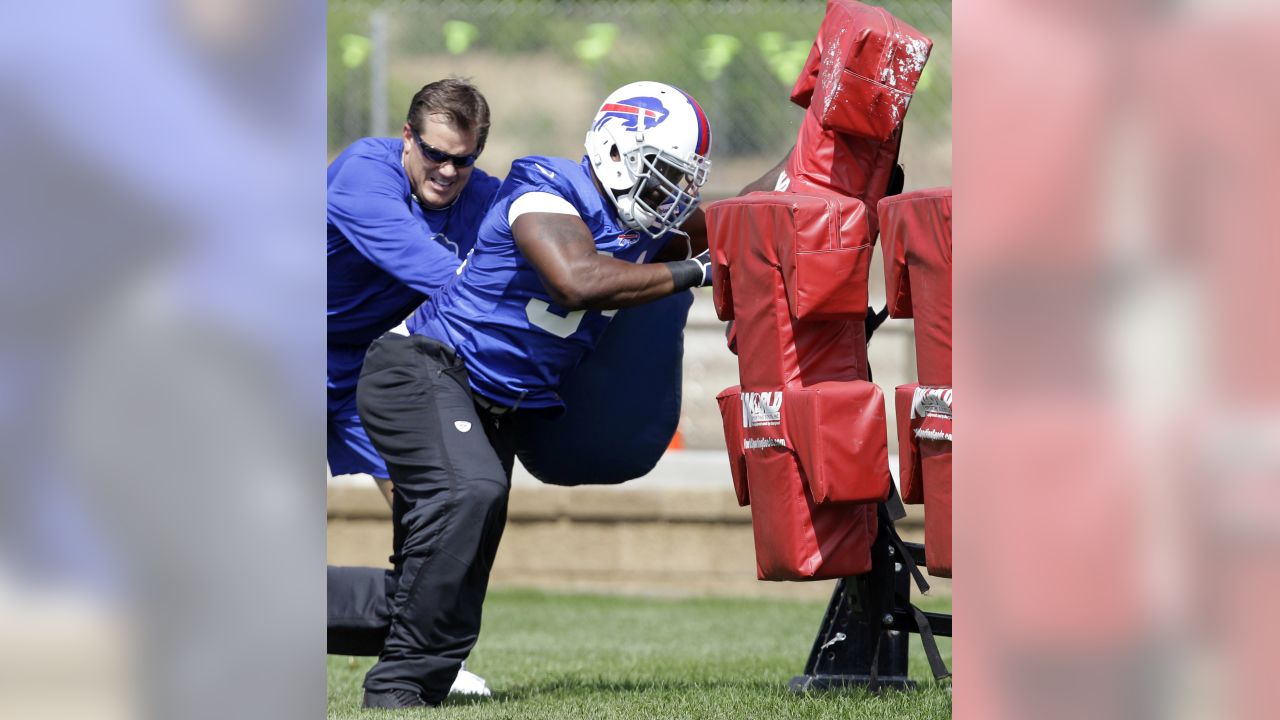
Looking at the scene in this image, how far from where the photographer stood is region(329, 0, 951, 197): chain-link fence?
9812 millimetres

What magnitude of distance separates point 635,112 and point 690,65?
18.6 ft

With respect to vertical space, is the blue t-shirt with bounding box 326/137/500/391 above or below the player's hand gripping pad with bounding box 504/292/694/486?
above

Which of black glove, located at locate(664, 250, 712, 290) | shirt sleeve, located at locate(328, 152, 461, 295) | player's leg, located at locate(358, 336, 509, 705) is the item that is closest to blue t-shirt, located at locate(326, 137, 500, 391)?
shirt sleeve, located at locate(328, 152, 461, 295)

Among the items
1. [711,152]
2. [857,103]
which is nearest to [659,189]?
[857,103]

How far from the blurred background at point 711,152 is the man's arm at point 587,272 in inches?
155

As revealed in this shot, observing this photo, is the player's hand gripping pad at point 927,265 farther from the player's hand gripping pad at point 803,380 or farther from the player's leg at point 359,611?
the player's leg at point 359,611

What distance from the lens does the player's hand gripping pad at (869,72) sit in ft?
13.4

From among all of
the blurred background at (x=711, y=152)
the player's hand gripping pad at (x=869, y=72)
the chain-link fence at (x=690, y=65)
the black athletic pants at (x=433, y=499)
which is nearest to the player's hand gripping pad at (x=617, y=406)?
the black athletic pants at (x=433, y=499)

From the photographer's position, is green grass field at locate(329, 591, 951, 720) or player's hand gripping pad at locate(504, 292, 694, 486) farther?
player's hand gripping pad at locate(504, 292, 694, 486)

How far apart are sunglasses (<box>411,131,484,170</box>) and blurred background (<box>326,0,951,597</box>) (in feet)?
10.1

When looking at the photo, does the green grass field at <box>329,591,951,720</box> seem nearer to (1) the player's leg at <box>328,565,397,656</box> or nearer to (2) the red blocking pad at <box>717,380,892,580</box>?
(1) the player's leg at <box>328,565,397,656</box>
